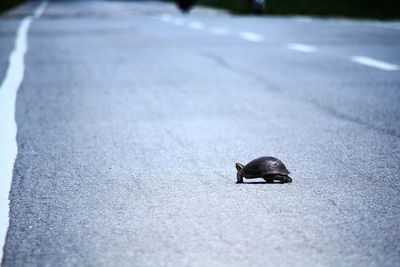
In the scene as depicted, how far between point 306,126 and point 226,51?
7.18m

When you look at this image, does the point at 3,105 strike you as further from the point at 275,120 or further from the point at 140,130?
the point at 275,120

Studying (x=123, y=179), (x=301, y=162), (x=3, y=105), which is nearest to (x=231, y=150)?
(x=301, y=162)

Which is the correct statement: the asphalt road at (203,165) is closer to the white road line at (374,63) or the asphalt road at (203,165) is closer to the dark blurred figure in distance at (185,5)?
the white road line at (374,63)

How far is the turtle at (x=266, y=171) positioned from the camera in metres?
4.20

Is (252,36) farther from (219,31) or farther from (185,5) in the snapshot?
(185,5)

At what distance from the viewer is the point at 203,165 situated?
477cm

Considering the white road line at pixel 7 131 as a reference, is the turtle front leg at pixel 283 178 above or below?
above

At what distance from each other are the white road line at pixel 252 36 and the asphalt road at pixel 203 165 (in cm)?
508

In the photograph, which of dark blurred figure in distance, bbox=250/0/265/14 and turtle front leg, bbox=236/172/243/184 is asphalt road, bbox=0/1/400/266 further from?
dark blurred figure in distance, bbox=250/0/265/14

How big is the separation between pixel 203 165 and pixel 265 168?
2.23 feet

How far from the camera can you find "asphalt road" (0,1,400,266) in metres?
3.19

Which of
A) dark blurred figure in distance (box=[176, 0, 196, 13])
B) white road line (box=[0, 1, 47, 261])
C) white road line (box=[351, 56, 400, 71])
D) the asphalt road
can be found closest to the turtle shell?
the asphalt road

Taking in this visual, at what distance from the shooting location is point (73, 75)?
9742 millimetres

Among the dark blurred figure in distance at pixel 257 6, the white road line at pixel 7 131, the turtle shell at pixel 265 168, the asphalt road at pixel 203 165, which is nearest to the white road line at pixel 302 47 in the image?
the asphalt road at pixel 203 165
